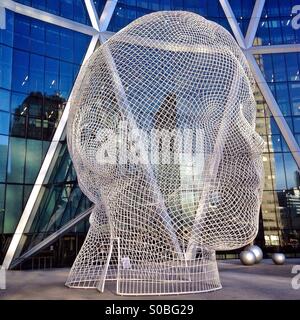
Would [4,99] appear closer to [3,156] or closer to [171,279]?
[3,156]

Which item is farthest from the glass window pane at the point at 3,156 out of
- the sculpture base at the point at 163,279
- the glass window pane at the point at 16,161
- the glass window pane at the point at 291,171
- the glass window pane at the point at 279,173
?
the glass window pane at the point at 291,171

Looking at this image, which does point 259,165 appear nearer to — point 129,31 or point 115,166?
point 115,166

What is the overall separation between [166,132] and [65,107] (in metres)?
10.8

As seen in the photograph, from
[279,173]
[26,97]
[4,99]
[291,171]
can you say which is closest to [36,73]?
[26,97]

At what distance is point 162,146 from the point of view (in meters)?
8.58

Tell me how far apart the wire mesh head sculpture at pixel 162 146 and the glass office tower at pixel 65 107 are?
330 inches

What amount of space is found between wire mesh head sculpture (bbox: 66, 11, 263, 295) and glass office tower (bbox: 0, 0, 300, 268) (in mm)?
8376

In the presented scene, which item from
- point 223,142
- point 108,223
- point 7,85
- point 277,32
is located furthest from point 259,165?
point 277,32

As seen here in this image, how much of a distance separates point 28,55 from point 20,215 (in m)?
7.69

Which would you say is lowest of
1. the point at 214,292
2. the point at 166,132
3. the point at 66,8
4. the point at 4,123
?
the point at 214,292

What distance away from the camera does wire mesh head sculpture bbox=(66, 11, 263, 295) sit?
8.05m

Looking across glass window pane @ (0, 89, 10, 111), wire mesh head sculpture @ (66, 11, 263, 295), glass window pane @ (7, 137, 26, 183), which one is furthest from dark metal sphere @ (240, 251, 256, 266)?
glass window pane @ (0, 89, 10, 111)

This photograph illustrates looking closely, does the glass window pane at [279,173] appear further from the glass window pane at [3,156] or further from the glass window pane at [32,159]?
the glass window pane at [3,156]

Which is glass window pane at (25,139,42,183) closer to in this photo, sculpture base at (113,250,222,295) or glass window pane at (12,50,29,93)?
glass window pane at (12,50,29,93)
